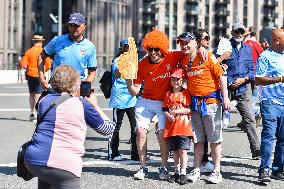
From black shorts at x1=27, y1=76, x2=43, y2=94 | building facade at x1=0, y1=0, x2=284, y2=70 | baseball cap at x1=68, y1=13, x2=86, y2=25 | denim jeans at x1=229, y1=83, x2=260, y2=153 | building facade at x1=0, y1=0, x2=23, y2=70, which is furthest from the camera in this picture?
building facade at x1=0, y1=0, x2=284, y2=70

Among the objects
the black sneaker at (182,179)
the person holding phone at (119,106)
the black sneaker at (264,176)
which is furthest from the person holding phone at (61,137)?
the person holding phone at (119,106)

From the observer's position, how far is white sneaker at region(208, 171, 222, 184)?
7.27 meters

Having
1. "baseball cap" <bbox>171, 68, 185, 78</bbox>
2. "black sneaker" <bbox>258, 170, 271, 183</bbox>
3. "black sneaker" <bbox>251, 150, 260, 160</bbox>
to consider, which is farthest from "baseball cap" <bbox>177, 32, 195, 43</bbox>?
"black sneaker" <bbox>251, 150, 260, 160</bbox>

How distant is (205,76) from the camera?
7.22 metres

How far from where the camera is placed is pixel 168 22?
4609 inches

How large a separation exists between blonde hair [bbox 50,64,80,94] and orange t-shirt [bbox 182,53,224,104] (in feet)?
9.67

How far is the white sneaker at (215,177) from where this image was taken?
727 cm

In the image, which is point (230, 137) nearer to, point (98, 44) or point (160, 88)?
point (160, 88)

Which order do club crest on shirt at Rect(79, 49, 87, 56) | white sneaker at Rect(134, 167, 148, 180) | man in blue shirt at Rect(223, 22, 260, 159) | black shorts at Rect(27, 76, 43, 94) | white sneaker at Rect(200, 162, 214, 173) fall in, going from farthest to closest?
black shorts at Rect(27, 76, 43, 94) < man in blue shirt at Rect(223, 22, 260, 159) < white sneaker at Rect(200, 162, 214, 173) < club crest on shirt at Rect(79, 49, 87, 56) < white sneaker at Rect(134, 167, 148, 180)

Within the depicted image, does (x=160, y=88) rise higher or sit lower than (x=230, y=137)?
higher

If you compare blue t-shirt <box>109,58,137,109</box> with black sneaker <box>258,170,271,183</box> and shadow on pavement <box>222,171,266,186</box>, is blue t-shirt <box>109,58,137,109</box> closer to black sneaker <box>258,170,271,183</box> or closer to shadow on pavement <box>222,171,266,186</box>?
shadow on pavement <box>222,171,266,186</box>

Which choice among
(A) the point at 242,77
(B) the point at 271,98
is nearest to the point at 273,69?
(B) the point at 271,98

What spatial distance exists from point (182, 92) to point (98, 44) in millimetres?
91182

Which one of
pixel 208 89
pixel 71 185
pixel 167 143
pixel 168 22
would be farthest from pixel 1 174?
pixel 168 22
